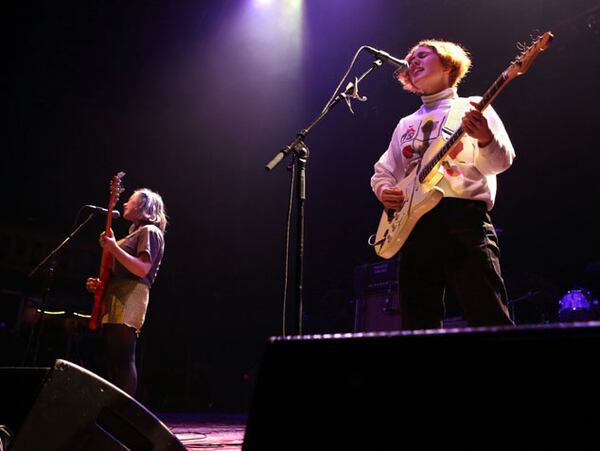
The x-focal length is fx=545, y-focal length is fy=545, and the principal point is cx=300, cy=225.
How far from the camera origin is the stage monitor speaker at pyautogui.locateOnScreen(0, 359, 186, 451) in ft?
4.17

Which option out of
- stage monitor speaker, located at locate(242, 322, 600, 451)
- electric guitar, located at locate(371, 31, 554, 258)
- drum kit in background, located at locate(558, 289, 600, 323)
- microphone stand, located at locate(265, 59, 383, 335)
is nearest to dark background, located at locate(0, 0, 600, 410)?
drum kit in background, located at locate(558, 289, 600, 323)

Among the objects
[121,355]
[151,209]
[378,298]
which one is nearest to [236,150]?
[378,298]

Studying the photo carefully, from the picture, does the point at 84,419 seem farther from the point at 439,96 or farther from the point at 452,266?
the point at 439,96

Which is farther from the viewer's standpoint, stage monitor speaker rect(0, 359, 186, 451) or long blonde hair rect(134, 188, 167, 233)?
long blonde hair rect(134, 188, 167, 233)

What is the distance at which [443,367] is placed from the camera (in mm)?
584

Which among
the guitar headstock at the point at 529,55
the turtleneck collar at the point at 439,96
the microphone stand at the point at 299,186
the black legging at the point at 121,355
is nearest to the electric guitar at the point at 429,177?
the guitar headstock at the point at 529,55

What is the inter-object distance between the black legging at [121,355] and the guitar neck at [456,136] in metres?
1.96

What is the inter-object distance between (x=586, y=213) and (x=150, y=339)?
23.9ft

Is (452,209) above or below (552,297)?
below

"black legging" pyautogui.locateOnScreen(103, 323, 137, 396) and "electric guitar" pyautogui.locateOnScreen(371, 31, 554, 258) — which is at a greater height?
"electric guitar" pyautogui.locateOnScreen(371, 31, 554, 258)

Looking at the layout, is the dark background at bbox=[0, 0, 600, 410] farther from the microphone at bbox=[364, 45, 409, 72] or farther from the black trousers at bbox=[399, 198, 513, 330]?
the black trousers at bbox=[399, 198, 513, 330]

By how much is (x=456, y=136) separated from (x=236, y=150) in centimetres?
627

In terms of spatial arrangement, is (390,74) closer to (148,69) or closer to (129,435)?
(148,69)

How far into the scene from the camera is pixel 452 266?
6.82ft
